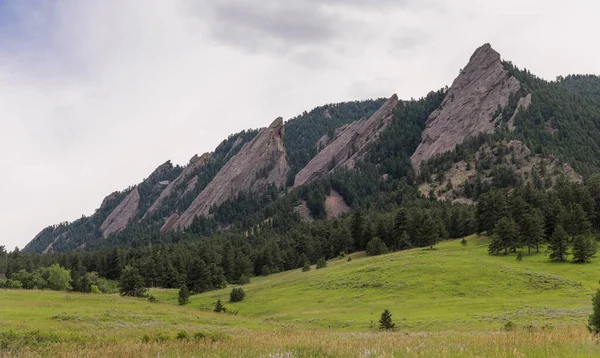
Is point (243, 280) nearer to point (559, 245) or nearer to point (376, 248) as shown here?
point (376, 248)

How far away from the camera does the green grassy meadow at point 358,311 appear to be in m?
15.1

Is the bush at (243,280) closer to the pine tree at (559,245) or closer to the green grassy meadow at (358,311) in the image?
the green grassy meadow at (358,311)

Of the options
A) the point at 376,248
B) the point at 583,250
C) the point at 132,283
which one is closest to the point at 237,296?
the point at 132,283

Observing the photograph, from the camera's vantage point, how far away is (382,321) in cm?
3634

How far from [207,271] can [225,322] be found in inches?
2343

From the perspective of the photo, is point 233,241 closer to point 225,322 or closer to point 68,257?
point 68,257

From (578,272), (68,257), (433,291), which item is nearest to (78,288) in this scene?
(68,257)

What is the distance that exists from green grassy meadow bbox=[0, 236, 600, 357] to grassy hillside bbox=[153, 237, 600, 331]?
6.6 inches

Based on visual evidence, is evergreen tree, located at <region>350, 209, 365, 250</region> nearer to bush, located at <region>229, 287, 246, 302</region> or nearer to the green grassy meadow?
the green grassy meadow

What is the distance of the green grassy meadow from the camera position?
49.7 feet

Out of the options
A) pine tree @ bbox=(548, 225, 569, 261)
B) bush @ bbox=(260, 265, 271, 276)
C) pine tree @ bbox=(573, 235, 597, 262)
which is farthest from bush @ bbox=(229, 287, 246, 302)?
pine tree @ bbox=(573, 235, 597, 262)

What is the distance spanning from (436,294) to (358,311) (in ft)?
42.6

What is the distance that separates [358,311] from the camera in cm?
5241

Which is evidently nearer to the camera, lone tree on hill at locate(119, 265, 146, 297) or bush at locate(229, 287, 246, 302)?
bush at locate(229, 287, 246, 302)
